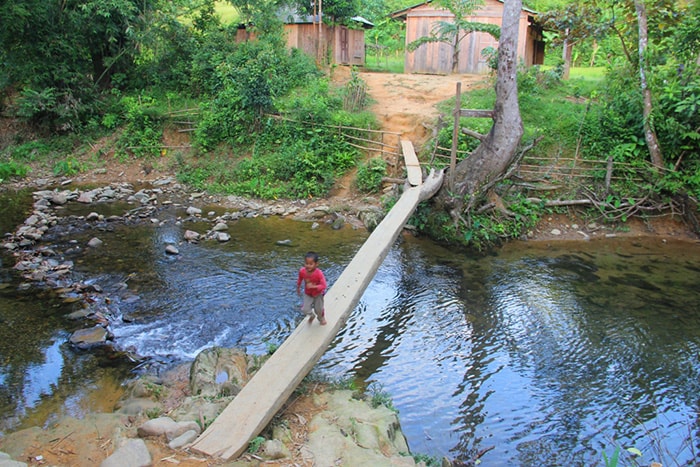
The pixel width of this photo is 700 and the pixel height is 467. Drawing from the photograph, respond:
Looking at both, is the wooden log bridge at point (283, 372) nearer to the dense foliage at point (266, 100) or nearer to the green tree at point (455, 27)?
the dense foliage at point (266, 100)

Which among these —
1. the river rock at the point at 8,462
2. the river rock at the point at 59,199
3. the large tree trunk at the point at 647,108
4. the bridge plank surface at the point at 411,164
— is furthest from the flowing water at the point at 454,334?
the river rock at the point at 59,199

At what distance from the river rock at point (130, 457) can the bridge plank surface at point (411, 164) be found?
7209 millimetres

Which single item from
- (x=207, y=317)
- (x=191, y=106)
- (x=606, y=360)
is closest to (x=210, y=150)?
(x=191, y=106)

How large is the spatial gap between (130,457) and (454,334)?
461 cm

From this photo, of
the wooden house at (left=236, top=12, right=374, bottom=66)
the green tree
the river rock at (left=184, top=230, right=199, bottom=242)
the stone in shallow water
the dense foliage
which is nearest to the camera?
the stone in shallow water

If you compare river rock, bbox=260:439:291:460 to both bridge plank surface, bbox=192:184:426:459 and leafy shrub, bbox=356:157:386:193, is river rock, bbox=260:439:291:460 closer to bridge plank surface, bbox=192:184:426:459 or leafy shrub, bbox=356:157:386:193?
bridge plank surface, bbox=192:184:426:459

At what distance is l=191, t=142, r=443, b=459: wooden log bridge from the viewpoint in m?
3.89

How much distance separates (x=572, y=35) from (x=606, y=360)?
31.1ft

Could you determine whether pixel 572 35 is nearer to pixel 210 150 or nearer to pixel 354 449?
pixel 210 150

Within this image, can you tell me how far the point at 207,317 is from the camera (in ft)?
24.1

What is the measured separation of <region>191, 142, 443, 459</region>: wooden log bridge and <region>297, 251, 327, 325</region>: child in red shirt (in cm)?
18

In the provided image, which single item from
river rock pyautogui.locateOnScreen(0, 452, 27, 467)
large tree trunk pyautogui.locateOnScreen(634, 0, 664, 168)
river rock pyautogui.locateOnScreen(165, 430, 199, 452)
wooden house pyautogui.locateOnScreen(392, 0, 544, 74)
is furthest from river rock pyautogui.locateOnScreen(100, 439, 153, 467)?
wooden house pyautogui.locateOnScreen(392, 0, 544, 74)

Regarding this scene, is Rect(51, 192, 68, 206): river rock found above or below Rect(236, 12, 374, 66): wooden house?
below

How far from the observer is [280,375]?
4.57 metres
